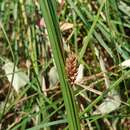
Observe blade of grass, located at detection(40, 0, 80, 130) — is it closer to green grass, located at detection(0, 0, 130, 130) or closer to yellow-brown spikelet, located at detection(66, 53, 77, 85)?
yellow-brown spikelet, located at detection(66, 53, 77, 85)

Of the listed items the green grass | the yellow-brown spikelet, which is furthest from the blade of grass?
the green grass

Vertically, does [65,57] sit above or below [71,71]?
above

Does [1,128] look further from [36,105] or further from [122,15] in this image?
[122,15]

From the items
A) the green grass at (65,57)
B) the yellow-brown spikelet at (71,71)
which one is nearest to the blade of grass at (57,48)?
the yellow-brown spikelet at (71,71)

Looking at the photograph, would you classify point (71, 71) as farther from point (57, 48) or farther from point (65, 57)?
point (65, 57)

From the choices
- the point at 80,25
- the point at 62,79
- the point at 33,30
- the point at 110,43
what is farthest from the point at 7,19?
the point at 62,79

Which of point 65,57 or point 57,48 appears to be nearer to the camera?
point 57,48

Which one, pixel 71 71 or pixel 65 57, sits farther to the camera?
pixel 65 57

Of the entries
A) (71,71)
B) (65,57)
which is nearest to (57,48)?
(71,71)
